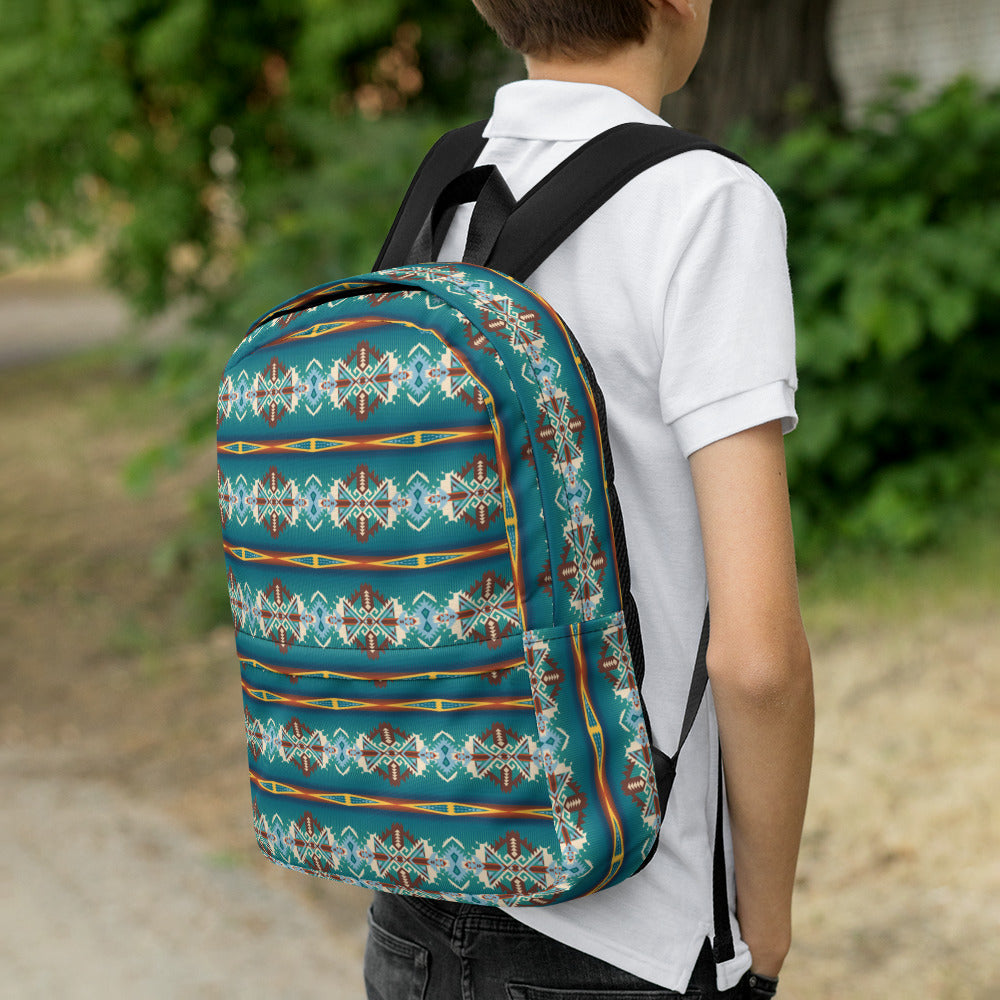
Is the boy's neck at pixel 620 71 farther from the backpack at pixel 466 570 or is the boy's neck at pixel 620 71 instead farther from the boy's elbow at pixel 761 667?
the boy's elbow at pixel 761 667

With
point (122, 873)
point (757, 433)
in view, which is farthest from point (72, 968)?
point (757, 433)

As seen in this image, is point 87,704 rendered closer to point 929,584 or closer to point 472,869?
point 929,584

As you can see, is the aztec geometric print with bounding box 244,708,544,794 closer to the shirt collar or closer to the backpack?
the backpack

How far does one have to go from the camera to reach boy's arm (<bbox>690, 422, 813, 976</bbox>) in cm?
116

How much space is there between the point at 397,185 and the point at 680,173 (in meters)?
4.80

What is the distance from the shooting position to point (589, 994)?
1.27m

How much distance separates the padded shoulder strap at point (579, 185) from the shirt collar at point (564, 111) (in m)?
0.05

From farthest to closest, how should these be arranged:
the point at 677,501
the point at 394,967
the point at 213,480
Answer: the point at 213,480 → the point at 394,967 → the point at 677,501

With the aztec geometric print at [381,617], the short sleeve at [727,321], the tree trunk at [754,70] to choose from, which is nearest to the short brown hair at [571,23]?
the short sleeve at [727,321]

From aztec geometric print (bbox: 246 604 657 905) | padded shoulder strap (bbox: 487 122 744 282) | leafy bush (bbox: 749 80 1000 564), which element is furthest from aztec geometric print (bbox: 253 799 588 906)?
leafy bush (bbox: 749 80 1000 564)

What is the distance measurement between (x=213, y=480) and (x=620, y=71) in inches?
233

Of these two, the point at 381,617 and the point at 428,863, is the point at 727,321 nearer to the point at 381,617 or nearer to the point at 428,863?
the point at 381,617

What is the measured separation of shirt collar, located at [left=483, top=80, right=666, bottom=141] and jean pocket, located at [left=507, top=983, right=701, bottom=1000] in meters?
0.88

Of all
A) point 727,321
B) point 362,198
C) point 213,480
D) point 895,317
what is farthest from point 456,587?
point 213,480
